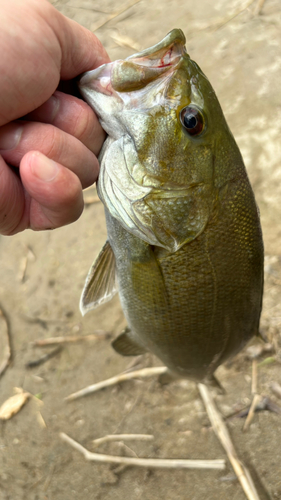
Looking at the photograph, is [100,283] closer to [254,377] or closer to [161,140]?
[161,140]

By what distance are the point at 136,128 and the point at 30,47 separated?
344 mm

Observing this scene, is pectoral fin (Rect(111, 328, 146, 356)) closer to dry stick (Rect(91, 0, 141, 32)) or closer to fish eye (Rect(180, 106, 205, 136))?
fish eye (Rect(180, 106, 205, 136))

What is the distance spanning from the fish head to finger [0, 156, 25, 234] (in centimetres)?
29

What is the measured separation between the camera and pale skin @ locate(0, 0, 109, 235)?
1.00 metres

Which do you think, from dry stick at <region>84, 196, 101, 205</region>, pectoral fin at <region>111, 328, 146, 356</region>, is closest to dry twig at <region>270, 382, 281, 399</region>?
pectoral fin at <region>111, 328, 146, 356</region>

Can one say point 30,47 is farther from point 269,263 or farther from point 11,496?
point 11,496

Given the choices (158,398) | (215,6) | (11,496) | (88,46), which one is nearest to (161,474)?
(158,398)

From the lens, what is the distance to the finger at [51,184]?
1003mm

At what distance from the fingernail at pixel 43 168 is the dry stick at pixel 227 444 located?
5.56ft

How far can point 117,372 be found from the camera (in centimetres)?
245

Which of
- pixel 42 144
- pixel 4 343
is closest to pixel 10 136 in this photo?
pixel 42 144

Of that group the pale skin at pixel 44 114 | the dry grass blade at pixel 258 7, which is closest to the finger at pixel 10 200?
the pale skin at pixel 44 114

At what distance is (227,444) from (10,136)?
72.8 inches

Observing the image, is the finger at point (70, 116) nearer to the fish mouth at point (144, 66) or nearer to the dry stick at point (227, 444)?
the fish mouth at point (144, 66)
